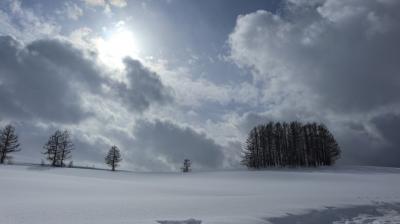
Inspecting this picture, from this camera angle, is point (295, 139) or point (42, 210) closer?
point (42, 210)

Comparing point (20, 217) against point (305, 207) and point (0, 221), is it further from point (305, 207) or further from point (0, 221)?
point (305, 207)

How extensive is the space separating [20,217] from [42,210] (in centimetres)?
142

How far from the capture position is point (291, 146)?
64750mm

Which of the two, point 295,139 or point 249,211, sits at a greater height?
point 295,139

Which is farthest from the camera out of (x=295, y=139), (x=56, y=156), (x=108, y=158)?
(x=108, y=158)

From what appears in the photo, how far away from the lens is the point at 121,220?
9.90 m

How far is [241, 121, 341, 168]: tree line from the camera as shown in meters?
64.4

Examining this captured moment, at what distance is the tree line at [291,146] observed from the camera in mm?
64375

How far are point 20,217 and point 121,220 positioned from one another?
3.39m

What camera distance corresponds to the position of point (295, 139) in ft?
214

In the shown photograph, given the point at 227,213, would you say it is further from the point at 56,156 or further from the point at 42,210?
the point at 56,156

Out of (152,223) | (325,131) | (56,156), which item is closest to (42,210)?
(152,223)

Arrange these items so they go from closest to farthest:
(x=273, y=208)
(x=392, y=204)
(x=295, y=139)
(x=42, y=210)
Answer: (x=42, y=210), (x=273, y=208), (x=392, y=204), (x=295, y=139)

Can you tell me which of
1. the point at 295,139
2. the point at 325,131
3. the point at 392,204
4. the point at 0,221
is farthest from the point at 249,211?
the point at 325,131
